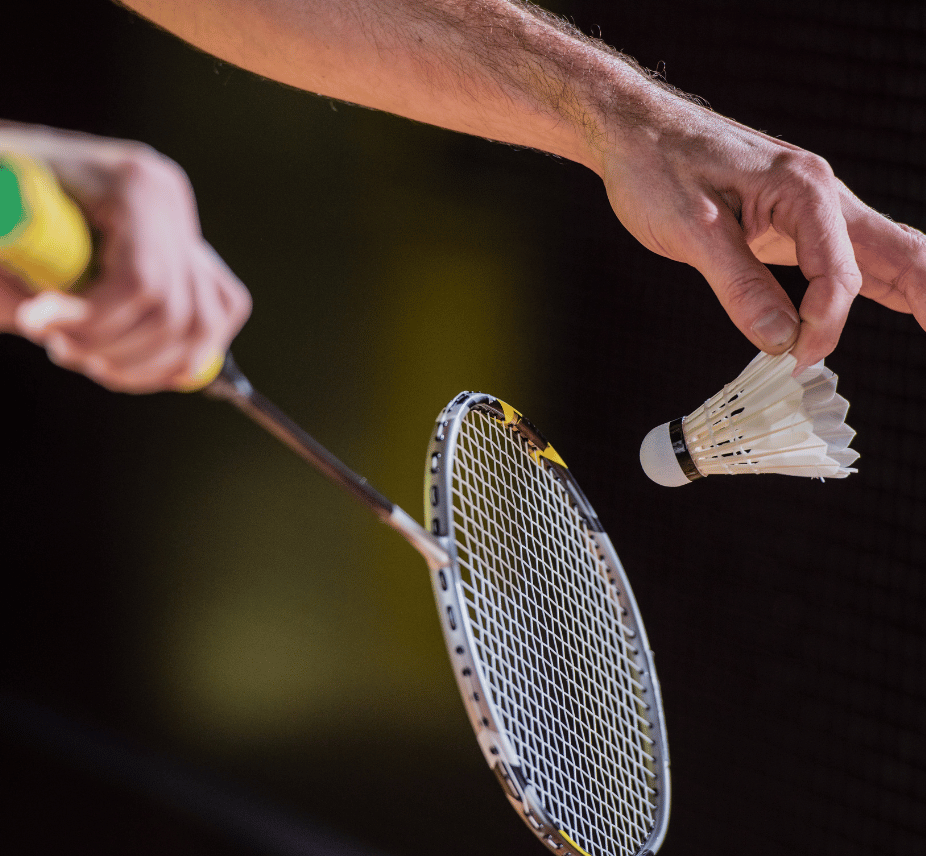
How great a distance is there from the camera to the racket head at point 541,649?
1.89 feet

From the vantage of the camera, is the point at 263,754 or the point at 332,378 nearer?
the point at 332,378

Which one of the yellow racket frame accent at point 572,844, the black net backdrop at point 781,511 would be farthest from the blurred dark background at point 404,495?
the yellow racket frame accent at point 572,844

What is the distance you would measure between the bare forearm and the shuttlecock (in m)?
0.22

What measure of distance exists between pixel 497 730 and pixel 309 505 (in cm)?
117

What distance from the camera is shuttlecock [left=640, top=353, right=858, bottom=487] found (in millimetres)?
715

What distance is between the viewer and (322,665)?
1.72 metres

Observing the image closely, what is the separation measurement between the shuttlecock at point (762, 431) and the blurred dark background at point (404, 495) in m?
0.46

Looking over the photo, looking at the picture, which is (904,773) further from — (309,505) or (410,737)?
(309,505)

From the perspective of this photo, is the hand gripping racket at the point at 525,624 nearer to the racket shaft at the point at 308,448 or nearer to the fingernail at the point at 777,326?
the racket shaft at the point at 308,448

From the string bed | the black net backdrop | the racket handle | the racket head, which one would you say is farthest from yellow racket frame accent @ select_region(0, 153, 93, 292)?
the black net backdrop

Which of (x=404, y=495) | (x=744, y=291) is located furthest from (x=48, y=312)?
(x=404, y=495)

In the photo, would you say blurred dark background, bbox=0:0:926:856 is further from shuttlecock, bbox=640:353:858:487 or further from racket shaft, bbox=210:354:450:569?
racket shaft, bbox=210:354:450:569

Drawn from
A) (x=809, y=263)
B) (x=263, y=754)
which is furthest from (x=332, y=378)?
(x=809, y=263)

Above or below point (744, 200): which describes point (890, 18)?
above
